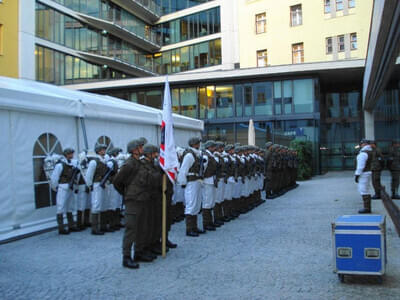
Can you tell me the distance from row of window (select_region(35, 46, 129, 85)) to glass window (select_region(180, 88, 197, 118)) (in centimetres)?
1113

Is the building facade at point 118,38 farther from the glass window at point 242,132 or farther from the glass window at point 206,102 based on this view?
the glass window at point 242,132

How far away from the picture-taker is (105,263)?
279 inches

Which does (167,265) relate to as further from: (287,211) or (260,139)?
(260,139)

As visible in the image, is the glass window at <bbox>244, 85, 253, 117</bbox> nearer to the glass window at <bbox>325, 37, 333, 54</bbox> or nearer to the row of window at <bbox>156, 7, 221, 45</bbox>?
the glass window at <bbox>325, 37, 333, 54</bbox>

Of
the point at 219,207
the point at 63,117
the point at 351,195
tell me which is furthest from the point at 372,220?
the point at 351,195

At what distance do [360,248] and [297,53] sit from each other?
3091cm

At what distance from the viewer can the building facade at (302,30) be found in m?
31.8

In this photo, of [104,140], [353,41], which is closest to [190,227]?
[104,140]

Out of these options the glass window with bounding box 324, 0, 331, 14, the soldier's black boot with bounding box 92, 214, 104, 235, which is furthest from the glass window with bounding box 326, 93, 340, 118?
the soldier's black boot with bounding box 92, 214, 104, 235

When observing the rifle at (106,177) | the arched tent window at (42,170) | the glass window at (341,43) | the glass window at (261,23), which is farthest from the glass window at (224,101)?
the rifle at (106,177)

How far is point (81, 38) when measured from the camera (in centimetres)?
3934

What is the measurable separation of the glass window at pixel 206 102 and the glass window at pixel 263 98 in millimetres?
3319

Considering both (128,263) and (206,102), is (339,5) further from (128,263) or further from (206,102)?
(128,263)

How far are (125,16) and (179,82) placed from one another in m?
16.2
